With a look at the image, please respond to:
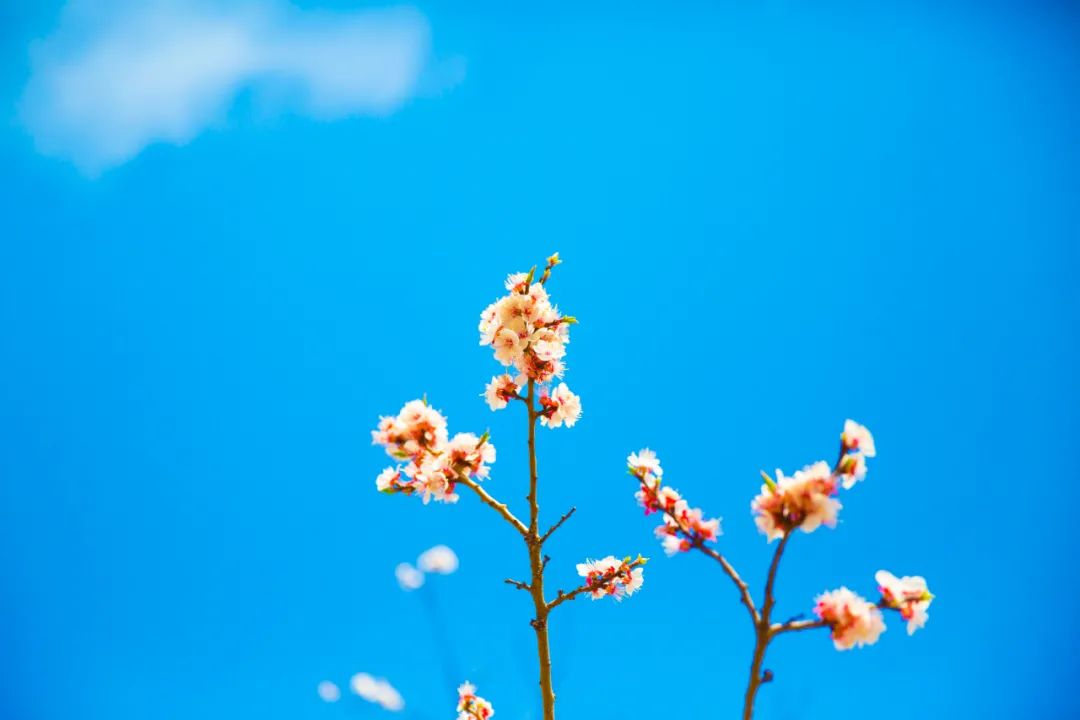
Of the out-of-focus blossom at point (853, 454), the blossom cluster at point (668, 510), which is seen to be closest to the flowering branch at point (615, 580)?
the blossom cluster at point (668, 510)

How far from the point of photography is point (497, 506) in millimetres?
3115

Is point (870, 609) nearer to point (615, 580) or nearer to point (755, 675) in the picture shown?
point (755, 675)

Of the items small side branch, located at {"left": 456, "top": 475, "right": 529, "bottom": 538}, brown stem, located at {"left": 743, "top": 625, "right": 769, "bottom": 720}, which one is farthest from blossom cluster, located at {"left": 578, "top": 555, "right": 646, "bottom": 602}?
brown stem, located at {"left": 743, "top": 625, "right": 769, "bottom": 720}

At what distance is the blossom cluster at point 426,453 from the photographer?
116 inches

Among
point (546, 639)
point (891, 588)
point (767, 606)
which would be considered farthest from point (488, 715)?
point (891, 588)

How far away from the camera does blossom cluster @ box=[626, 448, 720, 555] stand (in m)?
2.48

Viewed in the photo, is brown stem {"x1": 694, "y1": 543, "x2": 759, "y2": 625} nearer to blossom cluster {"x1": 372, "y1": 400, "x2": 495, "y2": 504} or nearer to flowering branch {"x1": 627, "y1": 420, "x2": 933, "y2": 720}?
flowering branch {"x1": 627, "y1": 420, "x2": 933, "y2": 720}

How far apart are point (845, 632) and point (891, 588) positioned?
0.90 feet

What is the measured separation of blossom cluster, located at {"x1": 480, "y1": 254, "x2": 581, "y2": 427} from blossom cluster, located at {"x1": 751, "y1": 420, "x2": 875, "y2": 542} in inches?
50.4

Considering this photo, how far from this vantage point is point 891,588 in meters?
2.26

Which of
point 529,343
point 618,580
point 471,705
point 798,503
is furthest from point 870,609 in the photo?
point 471,705

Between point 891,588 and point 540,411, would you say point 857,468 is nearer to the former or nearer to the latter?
point 891,588

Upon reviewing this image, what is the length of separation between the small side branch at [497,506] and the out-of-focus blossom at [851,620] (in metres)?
1.52

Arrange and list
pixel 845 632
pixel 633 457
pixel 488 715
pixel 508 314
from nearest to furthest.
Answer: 1. pixel 845 632
2. pixel 633 457
3. pixel 508 314
4. pixel 488 715
